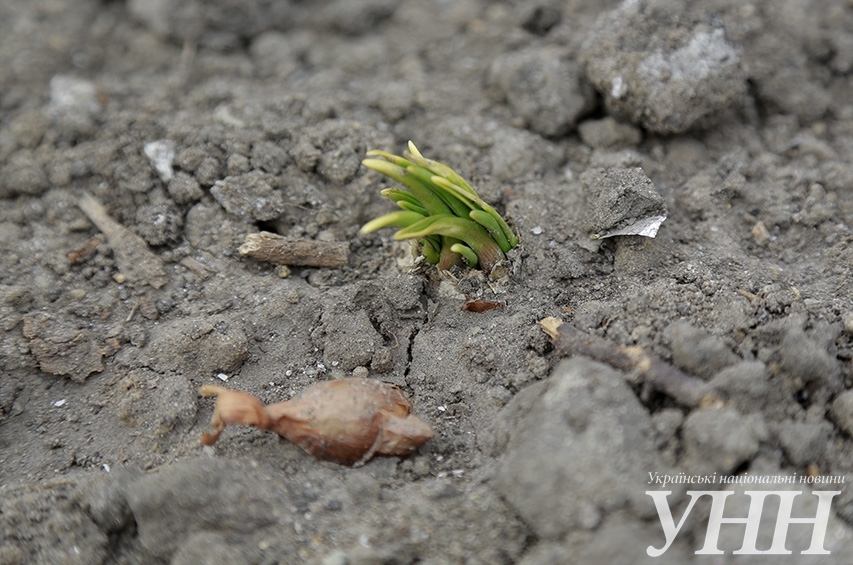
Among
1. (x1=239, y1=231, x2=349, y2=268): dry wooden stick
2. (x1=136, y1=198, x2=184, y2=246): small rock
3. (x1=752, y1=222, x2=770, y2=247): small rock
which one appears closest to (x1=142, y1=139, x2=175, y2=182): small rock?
(x1=136, y1=198, x2=184, y2=246): small rock

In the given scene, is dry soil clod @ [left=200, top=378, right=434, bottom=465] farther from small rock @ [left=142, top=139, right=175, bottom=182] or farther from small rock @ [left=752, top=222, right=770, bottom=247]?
small rock @ [left=752, top=222, right=770, bottom=247]

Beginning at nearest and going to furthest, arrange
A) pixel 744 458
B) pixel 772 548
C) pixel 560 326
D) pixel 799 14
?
pixel 772 548, pixel 744 458, pixel 560 326, pixel 799 14

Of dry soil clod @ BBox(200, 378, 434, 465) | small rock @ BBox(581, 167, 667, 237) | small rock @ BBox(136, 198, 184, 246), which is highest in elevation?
small rock @ BBox(581, 167, 667, 237)

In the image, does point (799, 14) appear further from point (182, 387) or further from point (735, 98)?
point (182, 387)

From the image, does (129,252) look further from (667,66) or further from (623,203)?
(667,66)

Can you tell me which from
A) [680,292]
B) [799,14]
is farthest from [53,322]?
[799,14]

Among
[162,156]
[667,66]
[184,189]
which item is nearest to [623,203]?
[667,66]
